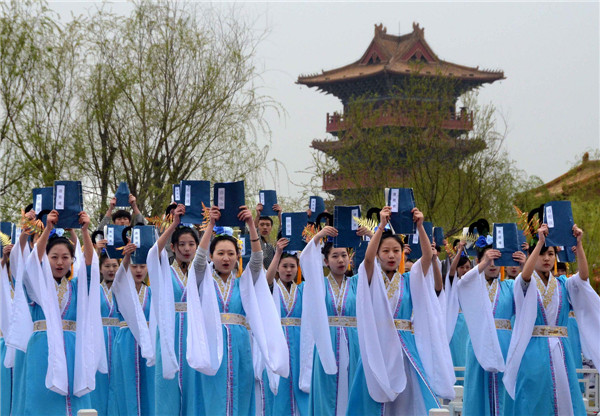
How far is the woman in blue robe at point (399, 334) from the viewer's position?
906 centimetres

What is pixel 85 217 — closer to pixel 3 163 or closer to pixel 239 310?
pixel 239 310

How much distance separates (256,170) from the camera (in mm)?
20078

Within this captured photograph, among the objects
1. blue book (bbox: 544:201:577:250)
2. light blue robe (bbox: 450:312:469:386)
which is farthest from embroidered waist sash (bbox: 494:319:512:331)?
light blue robe (bbox: 450:312:469:386)

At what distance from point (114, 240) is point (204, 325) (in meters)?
1.84

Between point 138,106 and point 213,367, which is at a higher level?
point 138,106

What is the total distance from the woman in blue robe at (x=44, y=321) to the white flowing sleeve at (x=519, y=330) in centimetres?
367

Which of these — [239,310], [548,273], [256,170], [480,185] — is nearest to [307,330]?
[239,310]

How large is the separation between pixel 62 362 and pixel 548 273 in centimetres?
428

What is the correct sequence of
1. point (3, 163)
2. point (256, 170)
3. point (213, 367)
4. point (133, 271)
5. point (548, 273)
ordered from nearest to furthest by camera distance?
point (213, 367), point (548, 273), point (133, 271), point (3, 163), point (256, 170)

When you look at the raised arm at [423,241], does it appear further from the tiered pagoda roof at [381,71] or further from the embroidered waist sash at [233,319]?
the tiered pagoda roof at [381,71]

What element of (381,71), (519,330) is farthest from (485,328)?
(381,71)

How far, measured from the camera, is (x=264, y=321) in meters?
9.65

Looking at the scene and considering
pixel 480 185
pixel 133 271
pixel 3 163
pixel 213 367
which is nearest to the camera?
pixel 213 367

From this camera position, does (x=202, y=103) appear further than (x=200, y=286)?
Yes
